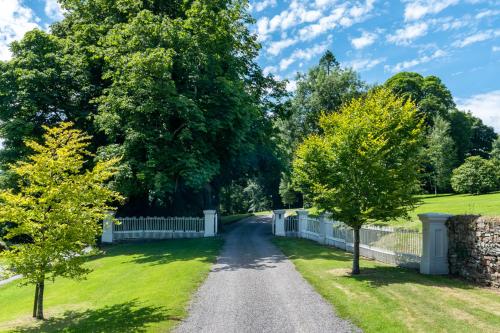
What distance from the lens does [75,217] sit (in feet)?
34.6

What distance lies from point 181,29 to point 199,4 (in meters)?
2.00

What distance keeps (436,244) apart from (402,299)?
4046 millimetres

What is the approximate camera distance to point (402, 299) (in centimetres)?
992

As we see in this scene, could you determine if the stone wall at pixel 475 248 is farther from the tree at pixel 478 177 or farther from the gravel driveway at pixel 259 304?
the tree at pixel 478 177

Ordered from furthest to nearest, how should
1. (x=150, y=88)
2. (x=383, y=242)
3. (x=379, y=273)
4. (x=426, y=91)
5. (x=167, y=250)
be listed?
(x=426, y=91)
(x=150, y=88)
(x=167, y=250)
(x=383, y=242)
(x=379, y=273)

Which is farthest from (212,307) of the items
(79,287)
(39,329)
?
(79,287)

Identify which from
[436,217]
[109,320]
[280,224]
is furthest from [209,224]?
[109,320]

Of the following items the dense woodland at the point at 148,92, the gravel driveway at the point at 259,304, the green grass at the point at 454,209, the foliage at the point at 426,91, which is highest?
the foliage at the point at 426,91

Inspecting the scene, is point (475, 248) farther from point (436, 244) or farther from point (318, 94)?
point (318, 94)

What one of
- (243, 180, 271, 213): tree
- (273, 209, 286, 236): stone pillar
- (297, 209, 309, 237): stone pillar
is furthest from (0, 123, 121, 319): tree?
(243, 180, 271, 213): tree

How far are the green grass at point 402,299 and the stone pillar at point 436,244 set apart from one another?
54 cm

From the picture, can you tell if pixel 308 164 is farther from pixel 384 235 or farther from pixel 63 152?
pixel 63 152

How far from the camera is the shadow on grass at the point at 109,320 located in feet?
29.7

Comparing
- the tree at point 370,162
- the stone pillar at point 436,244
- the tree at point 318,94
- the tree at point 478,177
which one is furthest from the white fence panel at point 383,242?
the tree at point 318,94
